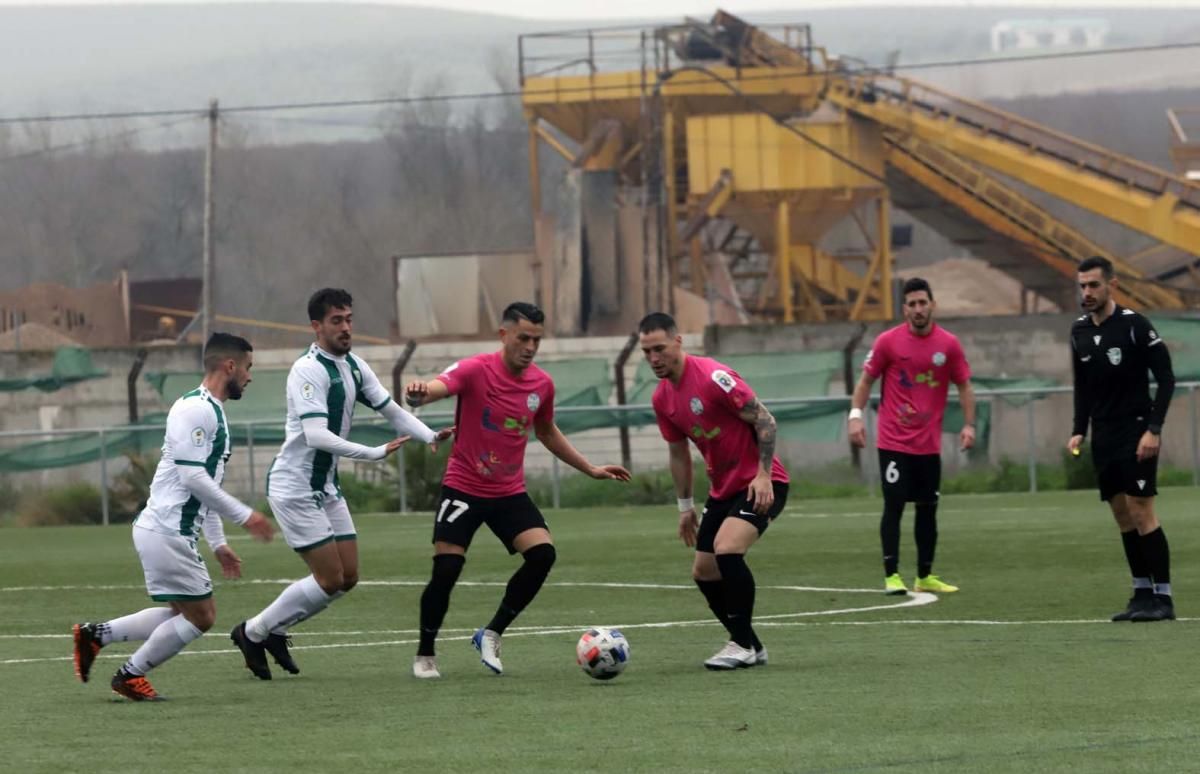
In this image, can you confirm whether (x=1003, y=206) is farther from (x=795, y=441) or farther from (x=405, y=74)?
(x=405, y=74)

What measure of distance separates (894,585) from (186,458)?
20.0ft

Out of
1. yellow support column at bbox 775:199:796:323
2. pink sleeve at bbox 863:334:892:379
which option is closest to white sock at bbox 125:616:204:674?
pink sleeve at bbox 863:334:892:379

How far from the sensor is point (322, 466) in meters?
11.2

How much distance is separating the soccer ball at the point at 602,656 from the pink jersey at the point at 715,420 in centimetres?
111

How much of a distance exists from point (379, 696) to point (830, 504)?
56.6ft

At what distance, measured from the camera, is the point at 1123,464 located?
12.4 metres

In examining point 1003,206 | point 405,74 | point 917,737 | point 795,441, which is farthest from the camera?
point 405,74

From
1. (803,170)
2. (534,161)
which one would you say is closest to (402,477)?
(803,170)

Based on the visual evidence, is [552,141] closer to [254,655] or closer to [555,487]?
[555,487]

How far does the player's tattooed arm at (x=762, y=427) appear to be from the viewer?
1071 centimetres

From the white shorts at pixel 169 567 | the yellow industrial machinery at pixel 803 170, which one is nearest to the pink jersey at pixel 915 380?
the white shorts at pixel 169 567

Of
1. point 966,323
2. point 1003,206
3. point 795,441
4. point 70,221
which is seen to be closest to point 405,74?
point 70,221

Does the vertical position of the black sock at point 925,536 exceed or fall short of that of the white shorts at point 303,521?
it falls short

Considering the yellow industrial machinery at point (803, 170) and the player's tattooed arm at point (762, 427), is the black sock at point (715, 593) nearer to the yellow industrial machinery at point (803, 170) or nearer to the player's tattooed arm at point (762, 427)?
the player's tattooed arm at point (762, 427)
